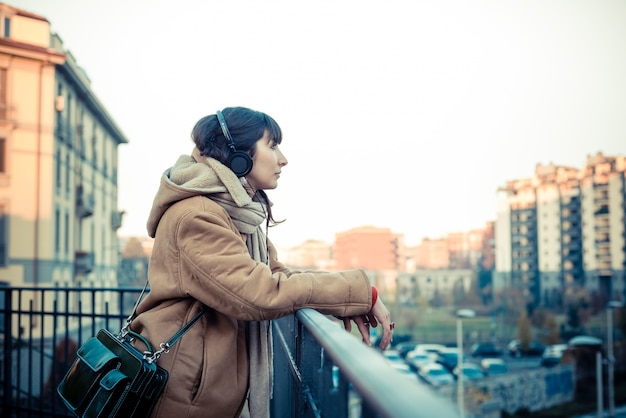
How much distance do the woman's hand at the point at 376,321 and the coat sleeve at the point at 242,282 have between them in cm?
5

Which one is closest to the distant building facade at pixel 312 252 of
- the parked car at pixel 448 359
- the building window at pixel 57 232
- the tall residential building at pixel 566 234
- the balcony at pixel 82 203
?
the tall residential building at pixel 566 234

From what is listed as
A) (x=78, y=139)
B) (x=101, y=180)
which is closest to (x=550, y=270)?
(x=101, y=180)

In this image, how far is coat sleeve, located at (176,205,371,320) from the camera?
1.97m

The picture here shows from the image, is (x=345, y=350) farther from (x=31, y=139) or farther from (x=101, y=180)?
(x=101, y=180)

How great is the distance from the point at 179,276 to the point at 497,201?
106m

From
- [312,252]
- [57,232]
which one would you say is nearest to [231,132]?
[57,232]

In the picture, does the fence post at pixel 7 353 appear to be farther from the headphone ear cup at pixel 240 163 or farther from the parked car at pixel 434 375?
the parked car at pixel 434 375

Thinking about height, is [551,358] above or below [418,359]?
below

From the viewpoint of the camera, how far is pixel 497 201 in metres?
104

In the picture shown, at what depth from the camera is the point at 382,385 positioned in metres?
0.87

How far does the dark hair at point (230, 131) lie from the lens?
7.61 ft

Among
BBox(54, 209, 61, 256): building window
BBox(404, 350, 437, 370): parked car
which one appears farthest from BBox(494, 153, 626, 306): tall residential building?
BBox(54, 209, 61, 256): building window

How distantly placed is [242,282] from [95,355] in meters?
0.58

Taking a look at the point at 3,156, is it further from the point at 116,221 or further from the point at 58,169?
the point at 116,221
